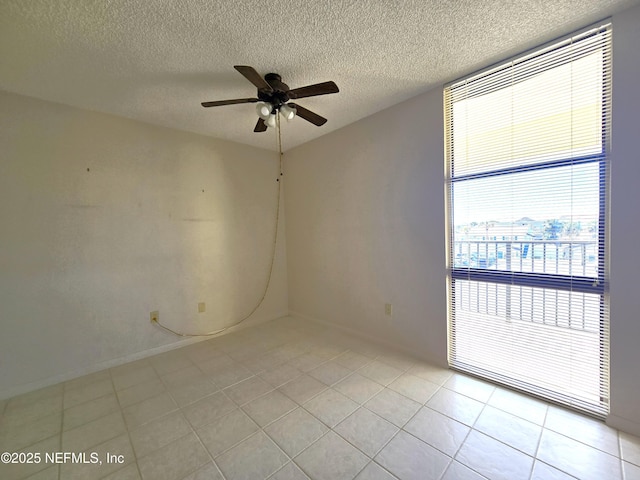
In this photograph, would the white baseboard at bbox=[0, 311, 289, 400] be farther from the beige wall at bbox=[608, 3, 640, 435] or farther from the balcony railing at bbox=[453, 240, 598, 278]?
the beige wall at bbox=[608, 3, 640, 435]

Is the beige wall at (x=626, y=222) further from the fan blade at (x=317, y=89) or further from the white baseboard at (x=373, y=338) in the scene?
the fan blade at (x=317, y=89)

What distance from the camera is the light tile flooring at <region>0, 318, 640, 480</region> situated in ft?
4.15

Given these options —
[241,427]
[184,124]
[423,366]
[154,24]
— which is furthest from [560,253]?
[184,124]

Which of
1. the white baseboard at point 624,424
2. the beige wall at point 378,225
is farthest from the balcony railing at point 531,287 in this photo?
the white baseboard at point 624,424

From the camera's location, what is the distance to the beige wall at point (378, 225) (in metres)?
2.20

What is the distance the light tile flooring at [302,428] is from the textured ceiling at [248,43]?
7.72 feet

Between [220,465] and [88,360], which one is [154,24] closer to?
[220,465]

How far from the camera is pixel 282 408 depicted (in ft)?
5.61

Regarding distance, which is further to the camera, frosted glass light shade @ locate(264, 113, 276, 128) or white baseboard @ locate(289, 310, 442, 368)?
white baseboard @ locate(289, 310, 442, 368)

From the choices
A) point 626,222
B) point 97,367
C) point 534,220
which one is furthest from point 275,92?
point 97,367

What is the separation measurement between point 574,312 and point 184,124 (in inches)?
143

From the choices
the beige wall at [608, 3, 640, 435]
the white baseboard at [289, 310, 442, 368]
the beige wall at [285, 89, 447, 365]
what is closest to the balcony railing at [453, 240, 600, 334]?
the beige wall at [608, 3, 640, 435]

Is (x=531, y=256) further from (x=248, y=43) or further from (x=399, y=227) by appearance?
(x=248, y=43)

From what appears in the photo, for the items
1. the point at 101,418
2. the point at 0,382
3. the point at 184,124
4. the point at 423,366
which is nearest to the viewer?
the point at 101,418
